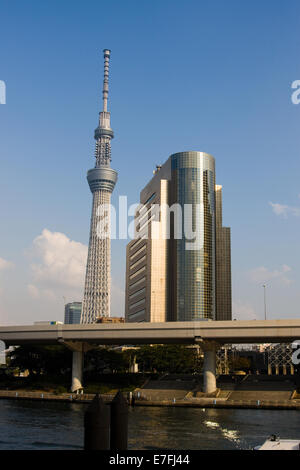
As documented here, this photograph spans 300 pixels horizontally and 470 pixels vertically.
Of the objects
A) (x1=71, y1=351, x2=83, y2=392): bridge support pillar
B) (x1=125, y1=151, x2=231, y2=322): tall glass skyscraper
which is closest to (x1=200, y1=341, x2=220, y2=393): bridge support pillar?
(x1=71, y1=351, x2=83, y2=392): bridge support pillar

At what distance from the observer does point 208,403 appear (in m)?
77.8

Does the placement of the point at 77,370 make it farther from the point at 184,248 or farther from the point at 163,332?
the point at 184,248

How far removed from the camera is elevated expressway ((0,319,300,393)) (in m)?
83.6

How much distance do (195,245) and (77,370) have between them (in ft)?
306

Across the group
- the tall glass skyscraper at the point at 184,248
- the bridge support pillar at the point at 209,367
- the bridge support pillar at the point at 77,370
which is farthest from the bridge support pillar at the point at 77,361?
the tall glass skyscraper at the point at 184,248

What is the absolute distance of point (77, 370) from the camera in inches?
3740

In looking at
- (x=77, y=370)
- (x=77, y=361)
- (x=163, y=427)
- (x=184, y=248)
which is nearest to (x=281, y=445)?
(x=163, y=427)

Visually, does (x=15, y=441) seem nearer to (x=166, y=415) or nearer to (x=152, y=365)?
(x=166, y=415)

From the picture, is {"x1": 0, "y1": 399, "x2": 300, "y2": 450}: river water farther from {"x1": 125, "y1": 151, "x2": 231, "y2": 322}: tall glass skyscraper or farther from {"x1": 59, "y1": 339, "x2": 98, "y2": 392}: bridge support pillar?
{"x1": 125, "y1": 151, "x2": 231, "y2": 322}: tall glass skyscraper

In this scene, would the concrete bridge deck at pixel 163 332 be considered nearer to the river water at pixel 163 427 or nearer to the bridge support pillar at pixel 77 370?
the bridge support pillar at pixel 77 370

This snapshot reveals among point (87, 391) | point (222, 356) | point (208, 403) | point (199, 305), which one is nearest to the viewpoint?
point (208, 403)

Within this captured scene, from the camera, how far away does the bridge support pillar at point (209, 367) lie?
86.5 meters
